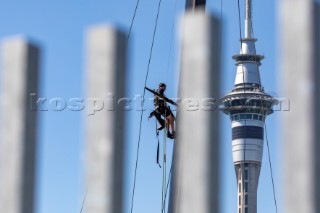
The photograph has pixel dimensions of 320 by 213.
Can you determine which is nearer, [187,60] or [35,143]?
[187,60]

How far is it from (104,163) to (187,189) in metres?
0.72

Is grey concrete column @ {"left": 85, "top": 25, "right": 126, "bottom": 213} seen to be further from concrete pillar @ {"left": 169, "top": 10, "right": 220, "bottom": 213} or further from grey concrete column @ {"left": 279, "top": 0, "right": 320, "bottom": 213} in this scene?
grey concrete column @ {"left": 279, "top": 0, "right": 320, "bottom": 213}

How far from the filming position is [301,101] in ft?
21.8

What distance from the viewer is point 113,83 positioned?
23.8 ft

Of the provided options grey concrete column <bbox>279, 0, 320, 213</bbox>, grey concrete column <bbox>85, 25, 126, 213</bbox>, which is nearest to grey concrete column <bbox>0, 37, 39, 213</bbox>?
grey concrete column <bbox>85, 25, 126, 213</bbox>

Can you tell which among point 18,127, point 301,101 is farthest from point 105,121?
point 301,101

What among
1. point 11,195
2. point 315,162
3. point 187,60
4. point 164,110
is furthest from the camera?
point 164,110

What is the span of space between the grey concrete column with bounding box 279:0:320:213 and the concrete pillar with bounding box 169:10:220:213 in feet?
1.93

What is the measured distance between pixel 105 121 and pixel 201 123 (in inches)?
32.8

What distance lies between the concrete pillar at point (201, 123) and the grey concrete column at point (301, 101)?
0.59 m

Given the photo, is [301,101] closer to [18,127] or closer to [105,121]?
[105,121]

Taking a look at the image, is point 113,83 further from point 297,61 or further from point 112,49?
point 297,61

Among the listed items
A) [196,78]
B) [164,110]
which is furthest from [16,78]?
[164,110]

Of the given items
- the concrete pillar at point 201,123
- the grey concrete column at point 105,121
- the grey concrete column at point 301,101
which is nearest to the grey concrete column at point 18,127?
the grey concrete column at point 105,121
